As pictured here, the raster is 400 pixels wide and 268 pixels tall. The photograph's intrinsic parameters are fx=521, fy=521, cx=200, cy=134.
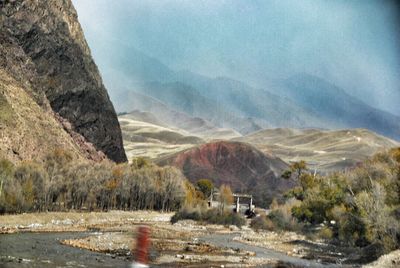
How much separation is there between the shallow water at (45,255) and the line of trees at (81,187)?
69.4ft

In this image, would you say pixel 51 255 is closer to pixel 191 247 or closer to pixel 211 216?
pixel 191 247

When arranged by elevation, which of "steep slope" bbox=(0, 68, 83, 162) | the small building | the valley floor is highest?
"steep slope" bbox=(0, 68, 83, 162)

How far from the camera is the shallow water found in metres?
29.0

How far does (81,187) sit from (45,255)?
4289 centimetres

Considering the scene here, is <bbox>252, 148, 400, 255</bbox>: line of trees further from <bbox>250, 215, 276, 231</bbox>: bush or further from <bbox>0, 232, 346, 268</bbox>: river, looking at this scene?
<bbox>0, 232, 346, 268</bbox>: river

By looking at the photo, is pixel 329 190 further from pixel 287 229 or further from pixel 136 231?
pixel 136 231

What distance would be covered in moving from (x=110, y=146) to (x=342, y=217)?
87.3 metres

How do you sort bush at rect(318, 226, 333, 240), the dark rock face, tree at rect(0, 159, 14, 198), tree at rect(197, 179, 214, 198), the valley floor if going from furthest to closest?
tree at rect(197, 179, 214, 198) < the dark rock face < tree at rect(0, 159, 14, 198) < bush at rect(318, 226, 333, 240) < the valley floor

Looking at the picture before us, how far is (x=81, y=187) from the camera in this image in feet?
245

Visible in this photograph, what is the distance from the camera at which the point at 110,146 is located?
131 metres

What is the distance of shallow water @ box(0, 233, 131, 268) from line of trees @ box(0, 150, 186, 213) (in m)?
21.2

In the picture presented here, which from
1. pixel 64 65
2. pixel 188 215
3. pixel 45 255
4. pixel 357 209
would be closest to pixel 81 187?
pixel 188 215

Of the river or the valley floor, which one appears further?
the valley floor

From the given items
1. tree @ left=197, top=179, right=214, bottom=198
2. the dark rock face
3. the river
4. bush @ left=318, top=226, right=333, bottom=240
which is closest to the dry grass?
the river
